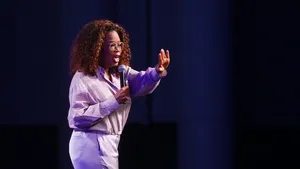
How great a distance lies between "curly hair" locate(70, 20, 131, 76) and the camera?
271 cm

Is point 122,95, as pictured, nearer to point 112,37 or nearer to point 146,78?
point 146,78

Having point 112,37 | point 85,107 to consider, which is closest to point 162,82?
point 112,37

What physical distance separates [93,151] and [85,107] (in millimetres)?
189

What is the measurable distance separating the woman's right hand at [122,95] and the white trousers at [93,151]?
183mm

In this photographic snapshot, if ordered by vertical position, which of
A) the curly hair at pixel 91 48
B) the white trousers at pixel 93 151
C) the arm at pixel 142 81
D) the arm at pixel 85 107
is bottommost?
the white trousers at pixel 93 151

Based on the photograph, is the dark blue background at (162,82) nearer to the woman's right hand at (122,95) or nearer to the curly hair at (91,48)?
the curly hair at (91,48)

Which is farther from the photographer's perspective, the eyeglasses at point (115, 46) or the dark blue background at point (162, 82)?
the dark blue background at point (162, 82)

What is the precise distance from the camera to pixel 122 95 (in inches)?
102

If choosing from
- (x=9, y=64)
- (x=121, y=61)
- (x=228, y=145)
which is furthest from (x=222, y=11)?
(x=9, y=64)

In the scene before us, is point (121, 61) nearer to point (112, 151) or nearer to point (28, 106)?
point (112, 151)

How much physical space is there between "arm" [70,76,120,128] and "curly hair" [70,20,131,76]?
0.08m

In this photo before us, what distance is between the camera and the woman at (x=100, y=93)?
2.62m

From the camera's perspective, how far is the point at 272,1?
567 cm

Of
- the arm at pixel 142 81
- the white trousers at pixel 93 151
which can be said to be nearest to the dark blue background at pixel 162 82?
the arm at pixel 142 81
